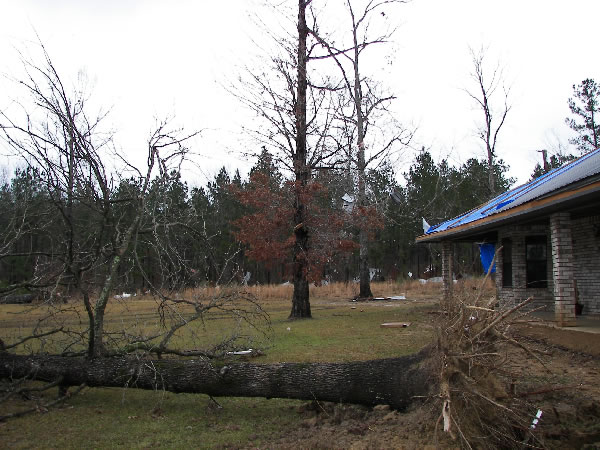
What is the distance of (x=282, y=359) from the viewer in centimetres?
793

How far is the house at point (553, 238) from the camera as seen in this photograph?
8.19 m

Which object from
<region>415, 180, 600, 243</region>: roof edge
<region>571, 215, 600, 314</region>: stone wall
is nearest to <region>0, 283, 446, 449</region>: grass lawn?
<region>415, 180, 600, 243</region>: roof edge

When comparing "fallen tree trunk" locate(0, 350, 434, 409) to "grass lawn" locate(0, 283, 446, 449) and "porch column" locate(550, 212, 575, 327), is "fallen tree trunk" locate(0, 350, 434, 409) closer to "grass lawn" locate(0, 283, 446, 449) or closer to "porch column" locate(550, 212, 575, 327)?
"grass lawn" locate(0, 283, 446, 449)

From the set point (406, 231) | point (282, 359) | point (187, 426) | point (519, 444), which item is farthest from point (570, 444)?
point (406, 231)

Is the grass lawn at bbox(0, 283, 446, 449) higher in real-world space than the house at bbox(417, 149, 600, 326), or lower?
lower

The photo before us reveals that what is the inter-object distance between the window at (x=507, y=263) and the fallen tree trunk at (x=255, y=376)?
1014 cm

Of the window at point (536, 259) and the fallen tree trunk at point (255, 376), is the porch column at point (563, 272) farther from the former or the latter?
the fallen tree trunk at point (255, 376)

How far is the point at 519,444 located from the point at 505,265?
11.0 metres

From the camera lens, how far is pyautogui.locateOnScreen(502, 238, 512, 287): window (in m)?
14.0

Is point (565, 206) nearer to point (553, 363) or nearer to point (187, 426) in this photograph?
point (553, 363)

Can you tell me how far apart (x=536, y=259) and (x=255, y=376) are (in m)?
10.3

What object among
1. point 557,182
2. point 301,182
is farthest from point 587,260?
point 301,182

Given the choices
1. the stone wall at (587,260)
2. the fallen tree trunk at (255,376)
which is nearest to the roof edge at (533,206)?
the stone wall at (587,260)

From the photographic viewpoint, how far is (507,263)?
14203 millimetres
